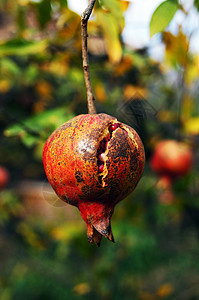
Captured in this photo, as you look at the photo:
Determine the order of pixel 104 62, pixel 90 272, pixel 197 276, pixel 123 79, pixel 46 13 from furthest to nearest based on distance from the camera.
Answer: pixel 197 276
pixel 90 272
pixel 123 79
pixel 104 62
pixel 46 13

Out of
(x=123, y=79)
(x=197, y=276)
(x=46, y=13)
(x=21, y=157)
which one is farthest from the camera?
(x=197, y=276)

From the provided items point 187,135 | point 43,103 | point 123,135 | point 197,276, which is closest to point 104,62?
point 43,103

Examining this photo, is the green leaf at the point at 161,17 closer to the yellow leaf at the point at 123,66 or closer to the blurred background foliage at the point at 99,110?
the blurred background foliage at the point at 99,110

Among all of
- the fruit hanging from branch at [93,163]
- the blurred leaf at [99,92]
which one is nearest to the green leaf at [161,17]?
the fruit hanging from branch at [93,163]

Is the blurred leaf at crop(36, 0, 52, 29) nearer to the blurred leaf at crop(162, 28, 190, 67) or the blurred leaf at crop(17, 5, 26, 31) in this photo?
the blurred leaf at crop(17, 5, 26, 31)

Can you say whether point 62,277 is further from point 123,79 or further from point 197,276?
point 123,79

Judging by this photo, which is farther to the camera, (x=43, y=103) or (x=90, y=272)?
(x=90, y=272)
